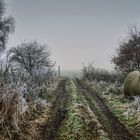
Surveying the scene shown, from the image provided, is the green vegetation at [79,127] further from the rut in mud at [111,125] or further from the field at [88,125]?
the rut in mud at [111,125]

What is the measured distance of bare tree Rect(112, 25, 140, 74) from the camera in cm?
3553

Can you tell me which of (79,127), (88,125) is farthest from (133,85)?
(79,127)

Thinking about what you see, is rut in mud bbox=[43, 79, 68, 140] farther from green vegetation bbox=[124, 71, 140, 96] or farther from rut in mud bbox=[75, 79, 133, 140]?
green vegetation bbox=[124, 71, 140, 96]

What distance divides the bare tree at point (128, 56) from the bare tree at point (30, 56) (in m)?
18.2

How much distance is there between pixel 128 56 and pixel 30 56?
71.7 ft

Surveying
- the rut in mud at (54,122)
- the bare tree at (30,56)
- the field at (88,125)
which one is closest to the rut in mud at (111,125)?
the field at (88,125)

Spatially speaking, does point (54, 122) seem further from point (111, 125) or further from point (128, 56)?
point (128, 56)

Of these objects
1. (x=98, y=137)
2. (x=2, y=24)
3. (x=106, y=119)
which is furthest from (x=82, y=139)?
(x=2, y=24)

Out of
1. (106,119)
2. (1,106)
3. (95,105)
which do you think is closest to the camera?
(1,106)

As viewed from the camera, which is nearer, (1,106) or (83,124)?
(1,106)

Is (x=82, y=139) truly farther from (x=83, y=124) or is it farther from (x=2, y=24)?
(x=2, y=24)

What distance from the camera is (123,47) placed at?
36.2 m

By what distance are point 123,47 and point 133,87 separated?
37.3 ft

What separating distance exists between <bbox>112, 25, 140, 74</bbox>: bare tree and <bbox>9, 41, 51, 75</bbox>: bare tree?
59.7 feet
